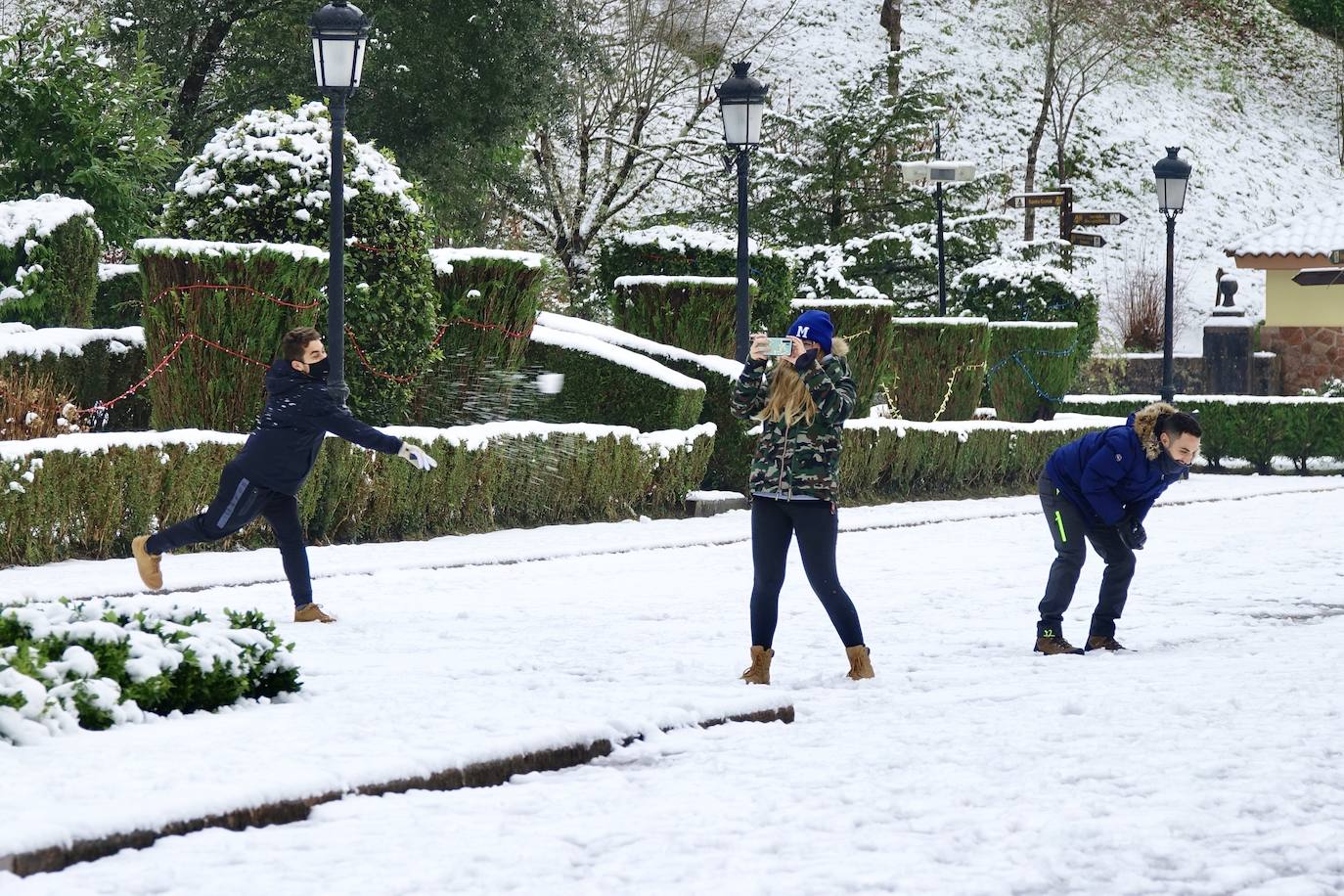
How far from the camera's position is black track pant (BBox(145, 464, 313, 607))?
8727mm

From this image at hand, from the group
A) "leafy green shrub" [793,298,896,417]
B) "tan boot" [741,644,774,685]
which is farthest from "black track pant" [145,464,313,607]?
"leafy green shrub" [793,298,896,417]

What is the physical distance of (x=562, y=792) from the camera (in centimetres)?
530

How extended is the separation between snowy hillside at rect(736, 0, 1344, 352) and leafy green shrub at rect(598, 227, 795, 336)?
32.2m

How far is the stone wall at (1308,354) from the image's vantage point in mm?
36438

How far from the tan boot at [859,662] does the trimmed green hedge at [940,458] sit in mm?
9782

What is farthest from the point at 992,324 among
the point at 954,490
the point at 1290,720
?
the point at 1290,720

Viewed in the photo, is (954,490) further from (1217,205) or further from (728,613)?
(1217,205)

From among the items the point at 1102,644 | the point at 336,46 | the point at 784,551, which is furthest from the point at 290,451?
the point at 336,46

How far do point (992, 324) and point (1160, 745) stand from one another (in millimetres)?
19604

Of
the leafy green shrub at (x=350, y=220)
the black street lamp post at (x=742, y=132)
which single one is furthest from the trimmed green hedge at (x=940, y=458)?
the leafy green shrub at (x=350, y=220)

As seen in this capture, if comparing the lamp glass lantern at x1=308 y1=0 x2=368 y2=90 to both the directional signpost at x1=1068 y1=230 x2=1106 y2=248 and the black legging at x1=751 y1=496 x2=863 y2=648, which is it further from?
the directional signpost at x1=1068 y1=230 x2=1106 y2=248

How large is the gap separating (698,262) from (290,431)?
10169 mm

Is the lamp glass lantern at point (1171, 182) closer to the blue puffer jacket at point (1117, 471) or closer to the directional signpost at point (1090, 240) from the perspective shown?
the directional signpost at point (1090, 240)

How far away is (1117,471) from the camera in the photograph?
26.9ft
